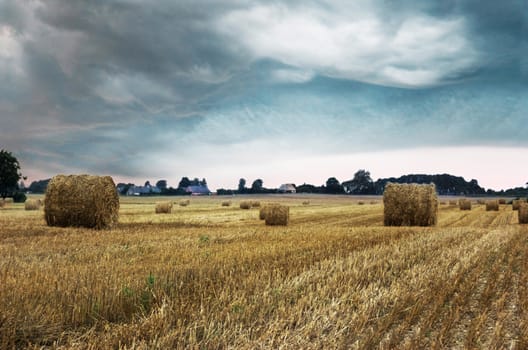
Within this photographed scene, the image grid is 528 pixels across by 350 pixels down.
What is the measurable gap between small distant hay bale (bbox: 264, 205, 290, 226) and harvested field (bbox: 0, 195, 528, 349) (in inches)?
411

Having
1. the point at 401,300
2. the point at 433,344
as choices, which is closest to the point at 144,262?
the point at 401,300

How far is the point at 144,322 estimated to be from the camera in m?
4.18

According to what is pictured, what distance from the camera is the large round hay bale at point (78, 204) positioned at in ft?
50.7

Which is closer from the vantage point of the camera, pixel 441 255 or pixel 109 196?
pixel 441 255

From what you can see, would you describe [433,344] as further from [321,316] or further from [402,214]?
[402,214]

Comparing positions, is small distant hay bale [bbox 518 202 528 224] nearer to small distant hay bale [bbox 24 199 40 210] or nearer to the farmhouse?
small distant hay bale [bbox 24 199 40 210]

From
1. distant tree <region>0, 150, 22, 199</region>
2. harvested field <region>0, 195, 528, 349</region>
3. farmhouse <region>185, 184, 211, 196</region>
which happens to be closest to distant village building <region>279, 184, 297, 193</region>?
farmhouse <region>185, 184, 211, 196</region>

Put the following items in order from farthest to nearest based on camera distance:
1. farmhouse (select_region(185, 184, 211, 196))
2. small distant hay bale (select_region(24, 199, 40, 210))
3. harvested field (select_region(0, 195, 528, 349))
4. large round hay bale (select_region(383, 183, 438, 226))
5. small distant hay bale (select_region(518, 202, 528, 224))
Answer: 1. farmhouse (select_region(185, 184, 211, 196))
2. small distant hay bale (select_region(24, 199, 40, 210))
3. small distant hay bale (select_region(518, 202, 528, 224))
4. large round hay bale (select_region(383, 183, 438, 226))
5. harvested field (select_region(0, 195, 528, 349))

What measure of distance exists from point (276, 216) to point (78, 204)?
313 inches

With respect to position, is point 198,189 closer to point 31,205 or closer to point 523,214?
point 31,205

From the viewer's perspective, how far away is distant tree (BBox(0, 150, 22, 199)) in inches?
2264

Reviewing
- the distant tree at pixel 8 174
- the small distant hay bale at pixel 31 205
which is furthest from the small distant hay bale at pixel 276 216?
the distant tree at pixel 8 174

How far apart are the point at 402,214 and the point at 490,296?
45.4ft

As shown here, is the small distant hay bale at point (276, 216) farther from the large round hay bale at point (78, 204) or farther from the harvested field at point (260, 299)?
the harvested field at point (260, 299)
